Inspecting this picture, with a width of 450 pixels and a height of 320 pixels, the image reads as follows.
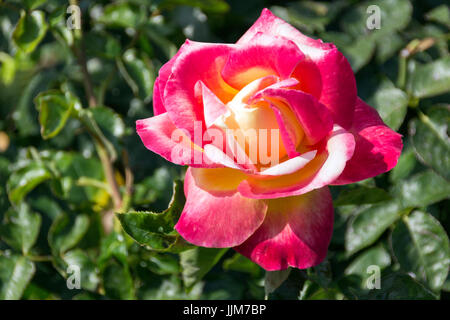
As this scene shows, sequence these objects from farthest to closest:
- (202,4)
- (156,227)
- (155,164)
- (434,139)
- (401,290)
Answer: (155,164), (202,4), (434,139), (401,290), (156,227)

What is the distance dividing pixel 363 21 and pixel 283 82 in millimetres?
604

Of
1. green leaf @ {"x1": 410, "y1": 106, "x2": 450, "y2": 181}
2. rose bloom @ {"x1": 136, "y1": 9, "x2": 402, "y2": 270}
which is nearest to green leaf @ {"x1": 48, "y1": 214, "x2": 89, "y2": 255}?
rose bloom @ {"x1": 136, "y1": 9, "x2": 402, "y2": 270}

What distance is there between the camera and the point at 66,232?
1.05 meters

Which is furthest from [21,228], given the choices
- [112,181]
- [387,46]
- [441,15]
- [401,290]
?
[441,15]

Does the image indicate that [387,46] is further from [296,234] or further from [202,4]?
[296,234]

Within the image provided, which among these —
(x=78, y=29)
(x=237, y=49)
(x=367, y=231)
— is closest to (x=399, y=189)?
(x=367, y=231)

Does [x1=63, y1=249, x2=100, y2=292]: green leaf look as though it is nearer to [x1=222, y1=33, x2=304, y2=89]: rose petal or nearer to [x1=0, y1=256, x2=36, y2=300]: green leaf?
[x1=0, y1=256, x2=36, y2=300]: green leaf

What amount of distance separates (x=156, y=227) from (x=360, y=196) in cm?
32

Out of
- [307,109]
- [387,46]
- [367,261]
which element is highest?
[307,109]

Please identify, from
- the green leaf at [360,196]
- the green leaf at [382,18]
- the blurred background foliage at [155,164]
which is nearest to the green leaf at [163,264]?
the blurred background foliage at [155,164]

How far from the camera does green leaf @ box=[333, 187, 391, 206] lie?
2.60 feet
